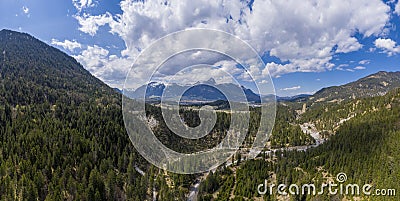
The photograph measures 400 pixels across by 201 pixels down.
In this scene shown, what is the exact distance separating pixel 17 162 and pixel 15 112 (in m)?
44.1

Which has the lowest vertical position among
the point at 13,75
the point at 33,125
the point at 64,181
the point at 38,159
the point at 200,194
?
the point at 200,194

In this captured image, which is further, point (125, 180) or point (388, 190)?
point (125, 180)

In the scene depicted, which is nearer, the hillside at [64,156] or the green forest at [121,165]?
the hillside at [64,156]

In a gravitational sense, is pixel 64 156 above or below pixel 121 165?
above

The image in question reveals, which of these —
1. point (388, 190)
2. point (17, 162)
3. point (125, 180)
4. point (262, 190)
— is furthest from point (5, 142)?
point (388, 190)

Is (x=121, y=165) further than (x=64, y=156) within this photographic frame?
Yes

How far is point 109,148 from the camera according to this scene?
80.1 metres

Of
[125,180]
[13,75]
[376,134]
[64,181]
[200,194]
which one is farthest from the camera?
[13,75]

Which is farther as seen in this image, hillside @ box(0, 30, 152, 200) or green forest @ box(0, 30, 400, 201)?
green forest @ box(0, 30, 400, 201)

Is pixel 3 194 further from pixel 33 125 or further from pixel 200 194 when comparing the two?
pixel 200 194

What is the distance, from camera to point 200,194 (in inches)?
2404

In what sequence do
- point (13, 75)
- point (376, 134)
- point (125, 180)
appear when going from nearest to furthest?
point (125, 180), point (376, 134), point (13, 75)

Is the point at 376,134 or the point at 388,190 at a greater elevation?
the point at 376,134

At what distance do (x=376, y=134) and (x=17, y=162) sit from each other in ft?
357
